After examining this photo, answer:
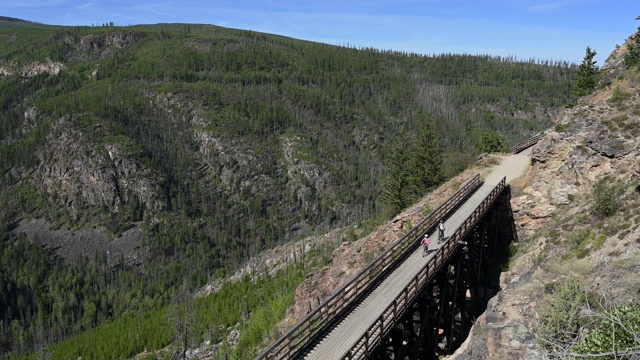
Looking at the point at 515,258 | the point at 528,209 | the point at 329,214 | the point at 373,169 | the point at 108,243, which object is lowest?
the point at 108,243

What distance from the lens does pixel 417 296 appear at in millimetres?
19453

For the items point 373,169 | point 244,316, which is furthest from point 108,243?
point 373,169

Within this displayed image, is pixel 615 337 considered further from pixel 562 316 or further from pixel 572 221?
pixel 572 221

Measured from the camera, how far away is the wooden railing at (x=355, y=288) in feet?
54.9

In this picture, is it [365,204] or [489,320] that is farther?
[365,204]

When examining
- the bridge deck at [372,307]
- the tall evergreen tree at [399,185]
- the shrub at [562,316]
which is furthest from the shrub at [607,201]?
the tall evergreen tree at [399,185]

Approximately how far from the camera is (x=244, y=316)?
80.0 meters

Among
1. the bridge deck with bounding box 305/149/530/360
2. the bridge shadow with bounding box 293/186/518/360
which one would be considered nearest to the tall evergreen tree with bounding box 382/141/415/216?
the bridge shadow with bounding box 293/186/518/360

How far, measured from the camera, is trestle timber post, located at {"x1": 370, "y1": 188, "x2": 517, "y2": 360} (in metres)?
19.9

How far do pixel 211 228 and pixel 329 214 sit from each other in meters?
47.9

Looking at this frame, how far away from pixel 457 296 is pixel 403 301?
7.91 metres

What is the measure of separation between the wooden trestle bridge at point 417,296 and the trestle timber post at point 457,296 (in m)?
0.05

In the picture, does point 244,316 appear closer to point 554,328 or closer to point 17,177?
→ point 554,328

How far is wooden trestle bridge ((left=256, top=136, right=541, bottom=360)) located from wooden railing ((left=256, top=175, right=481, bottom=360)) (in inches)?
1.6
